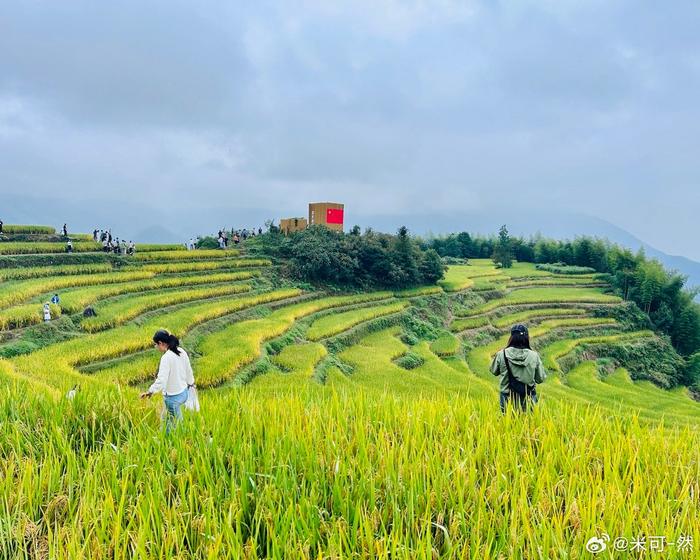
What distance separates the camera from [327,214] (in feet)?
107

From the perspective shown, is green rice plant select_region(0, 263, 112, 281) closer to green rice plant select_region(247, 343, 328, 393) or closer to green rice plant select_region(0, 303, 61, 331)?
green rice plant select_region(0, 303, 61, 331)

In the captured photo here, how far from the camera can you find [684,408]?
1745 centimetres

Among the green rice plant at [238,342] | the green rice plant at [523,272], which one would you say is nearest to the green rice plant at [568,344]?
the green rice plant at [238,342]

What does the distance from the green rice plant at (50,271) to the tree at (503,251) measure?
40257 mm

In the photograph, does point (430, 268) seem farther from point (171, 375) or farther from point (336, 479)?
point (336, 479)

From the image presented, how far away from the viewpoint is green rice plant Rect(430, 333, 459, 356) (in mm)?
21083

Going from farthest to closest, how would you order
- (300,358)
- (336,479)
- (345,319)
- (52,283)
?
1. (345,319)
2. (52,283)
3. (300,358)
4. (336,479)

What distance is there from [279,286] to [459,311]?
36.8 ft

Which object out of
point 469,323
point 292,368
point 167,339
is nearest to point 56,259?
point 292,368

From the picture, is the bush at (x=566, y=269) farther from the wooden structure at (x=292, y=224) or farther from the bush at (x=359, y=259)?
the wooden structure at (x=292, y=224)

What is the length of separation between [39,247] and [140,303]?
8082 millimetres

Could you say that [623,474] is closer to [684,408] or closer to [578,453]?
[578,453]

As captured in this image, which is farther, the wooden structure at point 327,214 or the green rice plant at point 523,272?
the green rice plant at point 523,272

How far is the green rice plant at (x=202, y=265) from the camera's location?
21797mm
